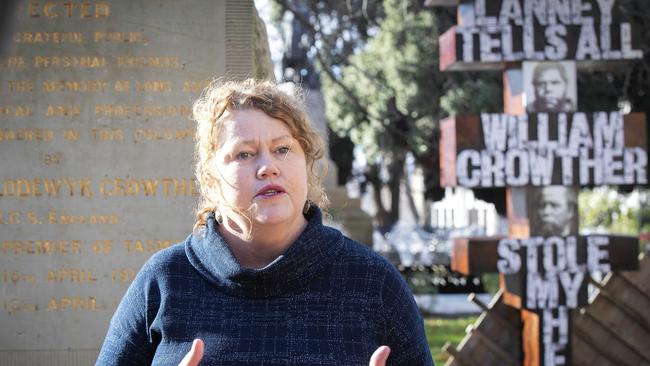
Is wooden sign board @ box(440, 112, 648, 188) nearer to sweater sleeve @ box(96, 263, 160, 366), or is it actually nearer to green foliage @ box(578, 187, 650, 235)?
sweater sleeve @ box(96, 263, 160, 366)

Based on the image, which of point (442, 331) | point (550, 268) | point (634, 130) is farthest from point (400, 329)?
point (442, 331)

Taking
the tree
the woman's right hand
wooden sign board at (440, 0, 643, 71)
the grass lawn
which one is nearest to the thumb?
the woman's right hand

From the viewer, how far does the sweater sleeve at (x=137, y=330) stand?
2.21 m

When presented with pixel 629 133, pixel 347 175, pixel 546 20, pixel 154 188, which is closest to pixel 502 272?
pixel 629 133

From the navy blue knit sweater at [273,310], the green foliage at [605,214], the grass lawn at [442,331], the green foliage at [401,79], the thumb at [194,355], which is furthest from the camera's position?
the green foliage at [605,214]

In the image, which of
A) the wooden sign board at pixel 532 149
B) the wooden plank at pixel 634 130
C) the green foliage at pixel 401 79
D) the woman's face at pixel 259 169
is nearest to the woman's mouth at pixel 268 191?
the woman's face at pixel 259 169

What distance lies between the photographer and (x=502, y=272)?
7984 millimetres

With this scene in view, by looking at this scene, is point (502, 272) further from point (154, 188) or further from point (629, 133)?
point (154, 188)

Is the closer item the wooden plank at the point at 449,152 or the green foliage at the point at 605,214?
the wooden plank at the point at 449,152

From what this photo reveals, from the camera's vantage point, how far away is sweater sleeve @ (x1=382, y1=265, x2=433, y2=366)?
2205mm

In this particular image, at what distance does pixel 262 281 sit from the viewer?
2.14 metres

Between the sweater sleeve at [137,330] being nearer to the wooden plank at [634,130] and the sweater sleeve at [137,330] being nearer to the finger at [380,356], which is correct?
the finger at [380,356]

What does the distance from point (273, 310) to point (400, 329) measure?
13.3 inches

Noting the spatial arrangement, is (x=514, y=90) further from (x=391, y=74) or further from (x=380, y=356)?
(x=391, y=74)
